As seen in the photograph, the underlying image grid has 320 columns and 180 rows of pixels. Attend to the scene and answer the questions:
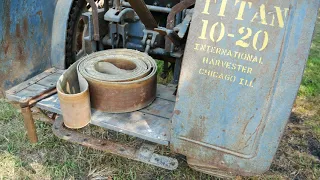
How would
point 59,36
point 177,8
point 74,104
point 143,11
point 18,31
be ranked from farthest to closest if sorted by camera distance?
point 59,36
point 18,31
point 143,11
point 177,8
point 74,104

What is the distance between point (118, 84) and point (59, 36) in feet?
2.92

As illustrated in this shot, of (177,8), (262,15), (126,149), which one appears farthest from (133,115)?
(262,15)

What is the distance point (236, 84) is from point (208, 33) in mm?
280

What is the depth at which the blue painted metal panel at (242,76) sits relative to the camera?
1.51 metres

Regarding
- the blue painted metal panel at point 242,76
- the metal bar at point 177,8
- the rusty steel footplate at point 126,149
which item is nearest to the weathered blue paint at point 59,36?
the rusty steel footplate at point 126,149

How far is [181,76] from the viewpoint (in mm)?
1688

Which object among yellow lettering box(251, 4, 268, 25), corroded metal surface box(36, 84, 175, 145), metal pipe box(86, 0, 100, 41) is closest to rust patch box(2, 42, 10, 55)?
corroded metal surface box(36, 84, 175, 145)

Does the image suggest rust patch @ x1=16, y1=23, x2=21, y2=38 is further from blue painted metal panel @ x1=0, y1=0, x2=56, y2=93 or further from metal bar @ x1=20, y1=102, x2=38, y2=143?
metal bar @ x1=20, y1=102, x2=38, y2=143

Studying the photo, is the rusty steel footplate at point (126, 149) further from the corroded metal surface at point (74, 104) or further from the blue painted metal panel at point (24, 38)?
the blue painted metal panel at point (24, 38)

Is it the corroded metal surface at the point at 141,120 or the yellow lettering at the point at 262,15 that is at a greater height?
the yellow lettering at the point at 262,15

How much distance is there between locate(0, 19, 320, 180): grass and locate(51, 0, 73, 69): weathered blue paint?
73cm

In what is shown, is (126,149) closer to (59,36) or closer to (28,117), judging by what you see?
(28,117)

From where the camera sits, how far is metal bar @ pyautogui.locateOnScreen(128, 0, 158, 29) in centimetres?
216

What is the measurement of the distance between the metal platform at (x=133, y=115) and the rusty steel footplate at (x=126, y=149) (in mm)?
142
